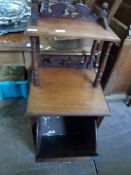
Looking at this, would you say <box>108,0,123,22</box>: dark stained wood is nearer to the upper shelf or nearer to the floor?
the upper shelf

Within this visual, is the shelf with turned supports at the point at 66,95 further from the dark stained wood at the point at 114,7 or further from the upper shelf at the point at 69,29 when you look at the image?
the dark stained wood at the point at 114,7

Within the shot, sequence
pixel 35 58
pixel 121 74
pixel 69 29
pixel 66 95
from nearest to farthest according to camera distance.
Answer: pixel 69 29, pixel 35 58, pixel 66 95, pixel 121 74

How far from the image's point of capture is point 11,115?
4.96ft

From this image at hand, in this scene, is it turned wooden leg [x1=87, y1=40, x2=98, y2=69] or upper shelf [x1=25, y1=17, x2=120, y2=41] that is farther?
turned wooden leg [x1=87, y1=40, x2=98, y2=69]

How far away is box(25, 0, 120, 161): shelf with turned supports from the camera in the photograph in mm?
836

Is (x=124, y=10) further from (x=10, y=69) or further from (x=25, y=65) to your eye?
→ (x=10, y=69)

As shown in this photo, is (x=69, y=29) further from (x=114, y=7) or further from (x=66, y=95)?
(x=114, y=7)

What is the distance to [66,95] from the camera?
3.51 ft

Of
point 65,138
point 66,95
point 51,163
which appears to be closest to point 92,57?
point 66,95

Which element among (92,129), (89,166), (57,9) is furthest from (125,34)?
(89,166)

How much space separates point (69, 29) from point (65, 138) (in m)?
0.80

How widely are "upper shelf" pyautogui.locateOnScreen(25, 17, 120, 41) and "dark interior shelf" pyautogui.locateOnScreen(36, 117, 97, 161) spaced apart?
612 mm

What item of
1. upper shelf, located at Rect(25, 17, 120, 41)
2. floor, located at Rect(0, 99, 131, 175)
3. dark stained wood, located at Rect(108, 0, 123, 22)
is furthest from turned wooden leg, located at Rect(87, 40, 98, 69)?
floor, located at Rect(0, 99, 131, 175)

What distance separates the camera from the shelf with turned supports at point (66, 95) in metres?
0.84
